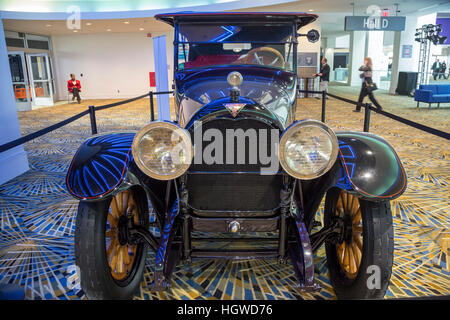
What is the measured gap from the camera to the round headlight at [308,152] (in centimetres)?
155

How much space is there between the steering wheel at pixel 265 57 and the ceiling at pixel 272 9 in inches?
321

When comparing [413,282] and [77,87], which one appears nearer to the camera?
[413,282]

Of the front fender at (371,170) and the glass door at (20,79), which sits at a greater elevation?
the glass door at (20,79)

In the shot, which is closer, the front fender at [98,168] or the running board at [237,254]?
the front fender at [98,168]

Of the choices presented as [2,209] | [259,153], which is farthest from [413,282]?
[2,209]

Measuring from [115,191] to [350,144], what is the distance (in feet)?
4.21

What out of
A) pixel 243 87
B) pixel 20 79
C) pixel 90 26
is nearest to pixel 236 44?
pixel 243 87

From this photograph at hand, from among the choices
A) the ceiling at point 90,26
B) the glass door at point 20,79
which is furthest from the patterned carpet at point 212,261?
the ceiling at point 90,26

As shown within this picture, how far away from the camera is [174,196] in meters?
2.13

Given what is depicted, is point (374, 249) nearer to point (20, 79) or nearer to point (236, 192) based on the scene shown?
point (236, 192)

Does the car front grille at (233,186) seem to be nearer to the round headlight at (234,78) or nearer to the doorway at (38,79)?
the round headlight at (234,78)
